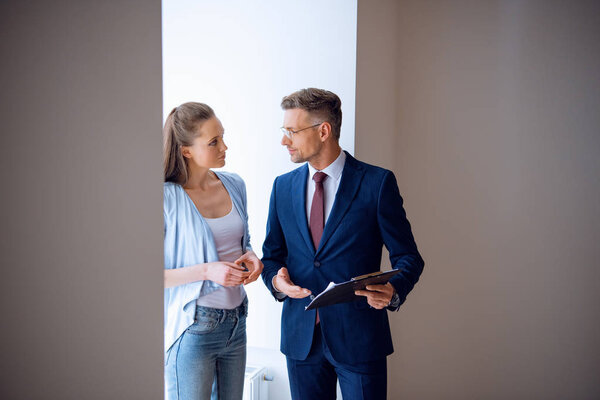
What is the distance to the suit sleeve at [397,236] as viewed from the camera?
1.75 meters

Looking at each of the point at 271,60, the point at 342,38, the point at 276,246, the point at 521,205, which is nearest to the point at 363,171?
the point at 276,246

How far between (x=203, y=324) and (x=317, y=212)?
2.20 feet

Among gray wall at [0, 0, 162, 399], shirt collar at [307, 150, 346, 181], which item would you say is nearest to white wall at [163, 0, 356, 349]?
shirt collar at [307, 150, 346, 181]

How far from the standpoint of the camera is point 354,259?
1.79 meters

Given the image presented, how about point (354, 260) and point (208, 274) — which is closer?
point (208, 274)

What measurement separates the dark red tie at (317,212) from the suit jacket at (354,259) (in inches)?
1.4

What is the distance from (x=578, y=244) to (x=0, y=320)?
329 cm

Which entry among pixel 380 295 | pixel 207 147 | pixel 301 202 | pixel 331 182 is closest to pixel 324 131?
pixel 331 182

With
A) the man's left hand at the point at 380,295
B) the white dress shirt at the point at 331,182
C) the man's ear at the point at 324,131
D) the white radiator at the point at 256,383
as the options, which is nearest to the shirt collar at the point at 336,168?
the white dress shirt at the point at 331,182

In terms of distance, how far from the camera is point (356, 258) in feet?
5.89

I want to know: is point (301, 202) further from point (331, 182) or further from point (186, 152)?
point (186, 152)

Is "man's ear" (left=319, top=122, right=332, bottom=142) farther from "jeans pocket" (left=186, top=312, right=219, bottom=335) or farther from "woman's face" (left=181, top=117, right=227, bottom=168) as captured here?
"jeans pocket" (left=186, top=312, right=219, bottom=335)

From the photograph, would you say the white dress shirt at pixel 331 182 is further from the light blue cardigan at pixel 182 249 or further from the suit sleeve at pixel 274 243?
the light blue cardigan at pixel 182 249

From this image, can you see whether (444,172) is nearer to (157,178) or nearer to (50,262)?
(157,178)
